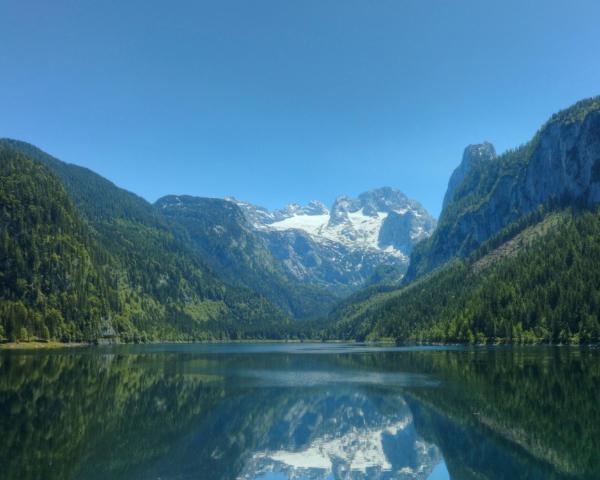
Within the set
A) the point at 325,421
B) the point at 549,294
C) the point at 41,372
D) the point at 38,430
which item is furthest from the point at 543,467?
the point at 549,294

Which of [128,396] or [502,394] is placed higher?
[502,394]

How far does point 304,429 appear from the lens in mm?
48469

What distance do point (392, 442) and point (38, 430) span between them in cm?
2814

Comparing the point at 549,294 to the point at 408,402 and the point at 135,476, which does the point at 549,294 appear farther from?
the point at 135,476

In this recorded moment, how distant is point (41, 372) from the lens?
86.9 m

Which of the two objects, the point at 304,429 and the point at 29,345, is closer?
the point at 304,429

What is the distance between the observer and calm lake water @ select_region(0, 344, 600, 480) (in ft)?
111

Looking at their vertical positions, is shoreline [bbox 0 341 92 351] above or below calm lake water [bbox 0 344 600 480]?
below

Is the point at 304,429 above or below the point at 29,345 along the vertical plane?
above

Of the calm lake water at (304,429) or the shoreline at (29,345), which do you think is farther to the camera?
the shoreline at (29,345)

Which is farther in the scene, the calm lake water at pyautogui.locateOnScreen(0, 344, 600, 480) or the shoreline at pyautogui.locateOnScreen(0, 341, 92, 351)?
the shoreline at pyautogui.locateOnScreen(0, 341, 92, 351)

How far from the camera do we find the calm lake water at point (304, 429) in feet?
111

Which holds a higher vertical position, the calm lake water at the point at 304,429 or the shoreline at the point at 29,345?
the calm lake water at the point at 304,429

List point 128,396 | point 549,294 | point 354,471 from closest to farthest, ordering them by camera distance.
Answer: point 354,471, point 128,396, point 549,294
